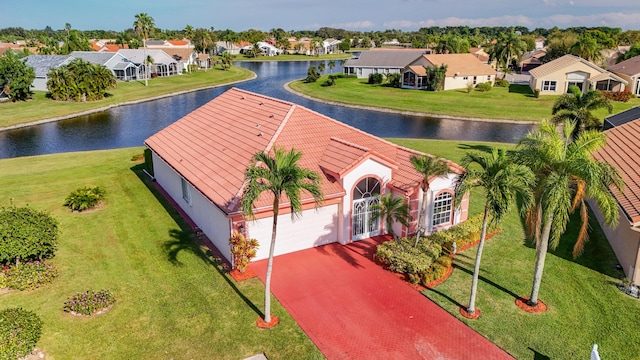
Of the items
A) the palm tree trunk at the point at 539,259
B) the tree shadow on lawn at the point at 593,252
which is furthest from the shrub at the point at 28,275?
the tree shadow on lawn at the point at 593,252

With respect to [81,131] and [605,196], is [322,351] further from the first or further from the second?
[81,131]

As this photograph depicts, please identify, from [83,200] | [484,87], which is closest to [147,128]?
[83,200]

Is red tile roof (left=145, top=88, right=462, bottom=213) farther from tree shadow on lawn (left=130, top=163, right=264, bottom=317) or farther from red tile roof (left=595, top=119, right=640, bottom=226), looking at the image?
red tile roof (left=595, top=119, right=640, bottom=226)

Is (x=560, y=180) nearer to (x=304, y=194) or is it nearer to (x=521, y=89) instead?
(x=304, y=194)

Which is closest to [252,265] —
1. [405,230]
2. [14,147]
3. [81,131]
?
[405,230]

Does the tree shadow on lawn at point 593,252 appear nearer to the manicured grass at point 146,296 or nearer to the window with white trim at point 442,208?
the window with white trim at point 442,208

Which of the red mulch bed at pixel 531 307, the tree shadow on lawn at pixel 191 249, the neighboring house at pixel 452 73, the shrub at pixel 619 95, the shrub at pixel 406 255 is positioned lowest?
the red mulch bed at pixel 531 307

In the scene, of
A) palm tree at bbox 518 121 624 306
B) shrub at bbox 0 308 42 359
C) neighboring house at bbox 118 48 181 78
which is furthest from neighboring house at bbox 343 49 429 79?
shrub at bbox 0 308 42 359
